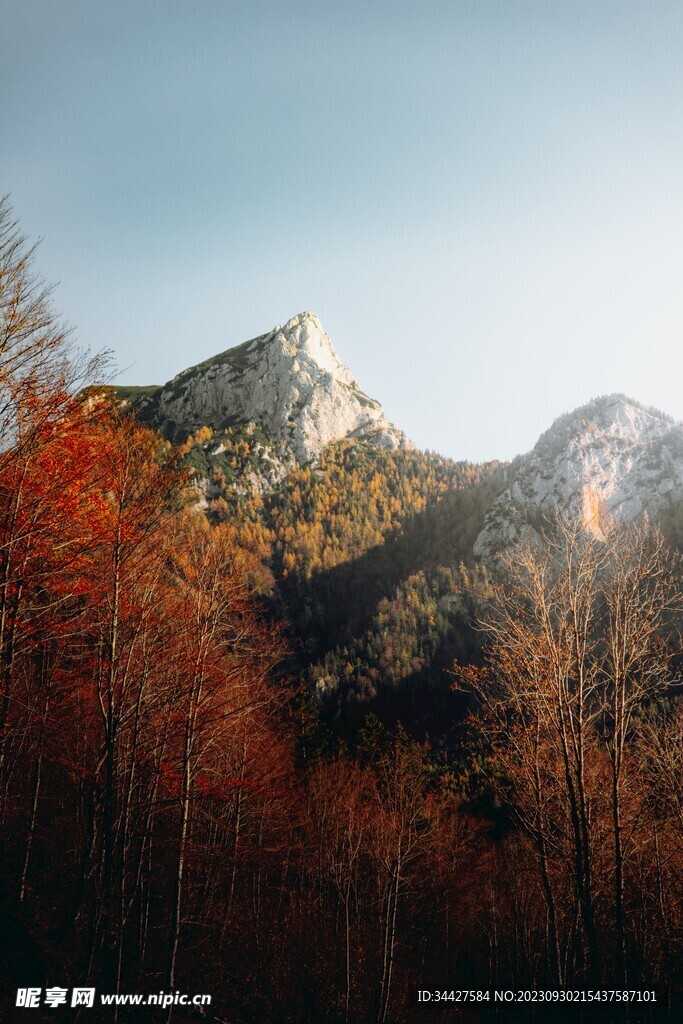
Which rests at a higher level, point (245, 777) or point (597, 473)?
point (597, 473)

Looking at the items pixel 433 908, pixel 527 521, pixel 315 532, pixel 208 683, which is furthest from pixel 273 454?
pixel 208 683

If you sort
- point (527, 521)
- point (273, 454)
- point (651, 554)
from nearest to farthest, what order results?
point (651, 554) < point (527, 521) < point (273, 454)

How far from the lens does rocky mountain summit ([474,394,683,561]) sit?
160125 mm

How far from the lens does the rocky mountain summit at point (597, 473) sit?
16012cm

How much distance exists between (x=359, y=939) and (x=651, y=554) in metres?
31.2

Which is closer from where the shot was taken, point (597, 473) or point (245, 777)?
point (245, 777)

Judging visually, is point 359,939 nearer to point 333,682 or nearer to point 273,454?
point 333,682

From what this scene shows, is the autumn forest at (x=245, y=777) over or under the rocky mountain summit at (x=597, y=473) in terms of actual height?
under

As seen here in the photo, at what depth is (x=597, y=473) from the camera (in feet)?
554

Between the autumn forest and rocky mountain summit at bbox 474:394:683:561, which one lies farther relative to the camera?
rocky mountain summit at bbox 474:394:683:561

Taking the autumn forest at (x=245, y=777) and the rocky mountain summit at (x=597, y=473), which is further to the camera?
the rocky mountain summit at (x=597, y=473)

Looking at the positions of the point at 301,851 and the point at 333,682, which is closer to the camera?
the point at 301,851

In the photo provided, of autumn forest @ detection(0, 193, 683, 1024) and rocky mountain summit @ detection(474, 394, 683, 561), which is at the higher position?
rocky mountain summit @ detection(474, 394, 683, 561)

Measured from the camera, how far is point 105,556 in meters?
11.1
